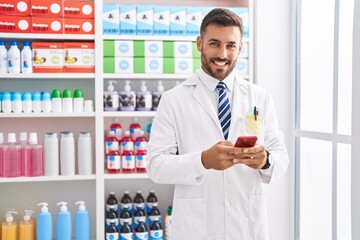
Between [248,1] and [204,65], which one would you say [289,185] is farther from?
[204,65]

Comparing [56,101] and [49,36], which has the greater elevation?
[49,36]

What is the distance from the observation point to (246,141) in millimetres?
1707

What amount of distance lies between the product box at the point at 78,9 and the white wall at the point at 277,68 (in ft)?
→ 3.85

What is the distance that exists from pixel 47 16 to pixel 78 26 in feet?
0.71

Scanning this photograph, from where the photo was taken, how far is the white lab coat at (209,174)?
6.23ft

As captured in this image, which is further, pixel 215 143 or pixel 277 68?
pixel 277 68

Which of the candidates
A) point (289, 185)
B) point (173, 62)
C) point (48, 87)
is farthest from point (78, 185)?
point (289, 185)

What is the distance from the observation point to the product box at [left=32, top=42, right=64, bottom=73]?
125 inches

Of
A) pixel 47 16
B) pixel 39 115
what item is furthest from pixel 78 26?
pixel 39 115

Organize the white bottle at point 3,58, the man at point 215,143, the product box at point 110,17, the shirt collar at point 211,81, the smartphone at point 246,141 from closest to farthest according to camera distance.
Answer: the smartphone at point 246,141 → the man at point 215,143 → the shirt collar at point 211,81 → the white bottle at point 3,58 → the product box at point 110,17

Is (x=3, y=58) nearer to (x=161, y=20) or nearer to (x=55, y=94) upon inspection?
(x=55, y=94)

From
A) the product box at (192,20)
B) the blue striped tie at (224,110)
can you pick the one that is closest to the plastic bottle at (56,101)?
the product box at (192,20)

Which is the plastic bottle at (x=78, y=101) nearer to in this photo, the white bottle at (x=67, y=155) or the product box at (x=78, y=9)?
the white bottle at (x=67, y=155)

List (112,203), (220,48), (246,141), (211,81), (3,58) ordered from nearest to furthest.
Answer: (246,141), (220,48), (211,81), (3,58), (112,203)
